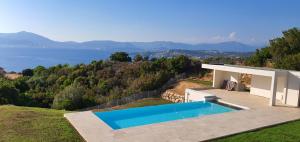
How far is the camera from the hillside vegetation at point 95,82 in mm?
23047

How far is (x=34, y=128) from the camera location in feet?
29.6

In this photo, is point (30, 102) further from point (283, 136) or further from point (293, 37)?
point (293, 37)

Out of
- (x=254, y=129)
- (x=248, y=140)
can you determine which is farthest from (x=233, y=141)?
(x=254, y=129)

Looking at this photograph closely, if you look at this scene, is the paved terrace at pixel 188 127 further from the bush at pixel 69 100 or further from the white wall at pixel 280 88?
the bush at pixel 69 100

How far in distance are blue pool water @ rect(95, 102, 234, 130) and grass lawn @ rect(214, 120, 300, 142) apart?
3580mm

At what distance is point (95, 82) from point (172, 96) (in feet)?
36.6

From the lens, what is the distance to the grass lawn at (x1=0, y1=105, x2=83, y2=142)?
8203mm

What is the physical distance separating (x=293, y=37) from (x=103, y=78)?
20.6 meters

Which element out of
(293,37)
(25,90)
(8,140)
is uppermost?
(293,37)

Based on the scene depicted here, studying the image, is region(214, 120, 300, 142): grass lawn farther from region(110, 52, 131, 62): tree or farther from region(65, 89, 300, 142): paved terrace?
region(110, 52, 131, 62): tree

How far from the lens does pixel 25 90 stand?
30109 millimetres

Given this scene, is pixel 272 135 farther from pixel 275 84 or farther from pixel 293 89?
pixel 293 89

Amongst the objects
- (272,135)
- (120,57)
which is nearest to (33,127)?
(272,135)

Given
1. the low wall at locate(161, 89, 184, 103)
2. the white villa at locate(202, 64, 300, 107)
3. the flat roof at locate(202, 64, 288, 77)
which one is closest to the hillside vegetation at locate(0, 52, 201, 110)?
the low wall at locate(161, 89, 184, 103)
